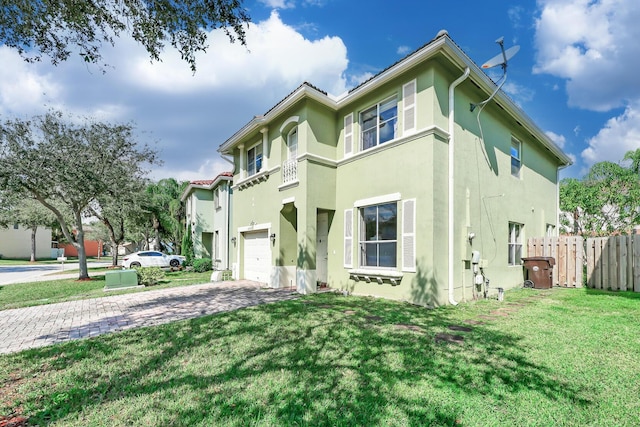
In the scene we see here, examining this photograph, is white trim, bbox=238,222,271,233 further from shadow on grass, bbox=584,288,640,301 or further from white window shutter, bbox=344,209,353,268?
shadow on grass, bbox=584,288,640,301

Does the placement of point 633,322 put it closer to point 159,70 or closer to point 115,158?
point 159,70

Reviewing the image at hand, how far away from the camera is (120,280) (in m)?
12.5

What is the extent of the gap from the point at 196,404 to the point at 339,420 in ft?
5.21

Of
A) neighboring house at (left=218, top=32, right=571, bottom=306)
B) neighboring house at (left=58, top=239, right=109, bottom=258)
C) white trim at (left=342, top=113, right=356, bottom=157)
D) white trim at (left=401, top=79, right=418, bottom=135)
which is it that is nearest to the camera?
neighboring house at (left=218, top=32, right=571, bottom=306)

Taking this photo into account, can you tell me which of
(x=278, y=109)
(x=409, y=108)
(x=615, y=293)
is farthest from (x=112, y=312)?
(x=615, y=293)

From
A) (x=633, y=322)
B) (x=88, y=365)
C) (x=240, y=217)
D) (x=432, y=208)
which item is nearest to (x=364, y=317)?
(x=432, y=208)

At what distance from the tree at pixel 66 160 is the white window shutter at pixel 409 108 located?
1532 centimetres

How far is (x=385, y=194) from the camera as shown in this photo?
9.23m

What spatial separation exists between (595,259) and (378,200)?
8914mm

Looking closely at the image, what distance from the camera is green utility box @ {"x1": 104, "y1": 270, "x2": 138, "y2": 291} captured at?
482 inches

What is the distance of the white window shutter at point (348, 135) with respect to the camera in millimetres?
10703

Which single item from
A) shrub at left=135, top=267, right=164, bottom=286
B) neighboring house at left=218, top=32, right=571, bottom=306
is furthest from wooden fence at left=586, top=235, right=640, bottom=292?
shrub at left=135, top=267, right=164, bottom=286

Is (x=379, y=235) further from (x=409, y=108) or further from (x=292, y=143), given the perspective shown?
(x=292, y=143)

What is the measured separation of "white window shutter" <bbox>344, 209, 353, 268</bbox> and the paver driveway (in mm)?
2127
